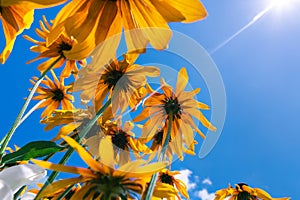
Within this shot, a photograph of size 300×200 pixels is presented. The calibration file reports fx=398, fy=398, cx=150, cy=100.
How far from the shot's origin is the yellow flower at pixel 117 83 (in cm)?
124

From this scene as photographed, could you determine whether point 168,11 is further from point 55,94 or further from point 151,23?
point 55,94

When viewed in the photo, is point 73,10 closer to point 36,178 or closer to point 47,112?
point 36,178

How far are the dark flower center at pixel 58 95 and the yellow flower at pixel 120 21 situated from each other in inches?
58.8

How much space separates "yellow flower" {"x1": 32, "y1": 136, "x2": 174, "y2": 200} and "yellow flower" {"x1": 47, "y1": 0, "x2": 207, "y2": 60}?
17 centimetres

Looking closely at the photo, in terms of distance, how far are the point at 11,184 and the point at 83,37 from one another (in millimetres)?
259

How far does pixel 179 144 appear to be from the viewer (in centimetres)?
131

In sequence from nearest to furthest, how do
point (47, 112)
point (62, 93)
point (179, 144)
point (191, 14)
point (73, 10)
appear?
point (191, 14), point (73, 10), point (179, 144), point (47, 112), point (62, 93)

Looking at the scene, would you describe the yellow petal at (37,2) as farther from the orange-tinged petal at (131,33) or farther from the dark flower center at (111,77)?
the dark flower center at (111,77)

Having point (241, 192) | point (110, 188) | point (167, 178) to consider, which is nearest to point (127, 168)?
point (110, 188)

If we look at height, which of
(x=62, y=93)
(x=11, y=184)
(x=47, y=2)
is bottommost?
(x=11, y=184)

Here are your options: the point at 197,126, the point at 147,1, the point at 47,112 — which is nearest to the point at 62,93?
the point at 47,112

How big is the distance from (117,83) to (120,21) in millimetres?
772

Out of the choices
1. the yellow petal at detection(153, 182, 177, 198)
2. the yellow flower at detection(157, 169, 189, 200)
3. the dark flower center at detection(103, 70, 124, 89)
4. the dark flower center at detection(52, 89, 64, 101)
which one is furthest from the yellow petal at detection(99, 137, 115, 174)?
the dark flower center at detection(52, 89, 64, 101)

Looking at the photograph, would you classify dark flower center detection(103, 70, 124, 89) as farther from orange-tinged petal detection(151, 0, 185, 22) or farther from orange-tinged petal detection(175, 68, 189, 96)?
orange-tinged petal detection(151, 0, 185, 22)
